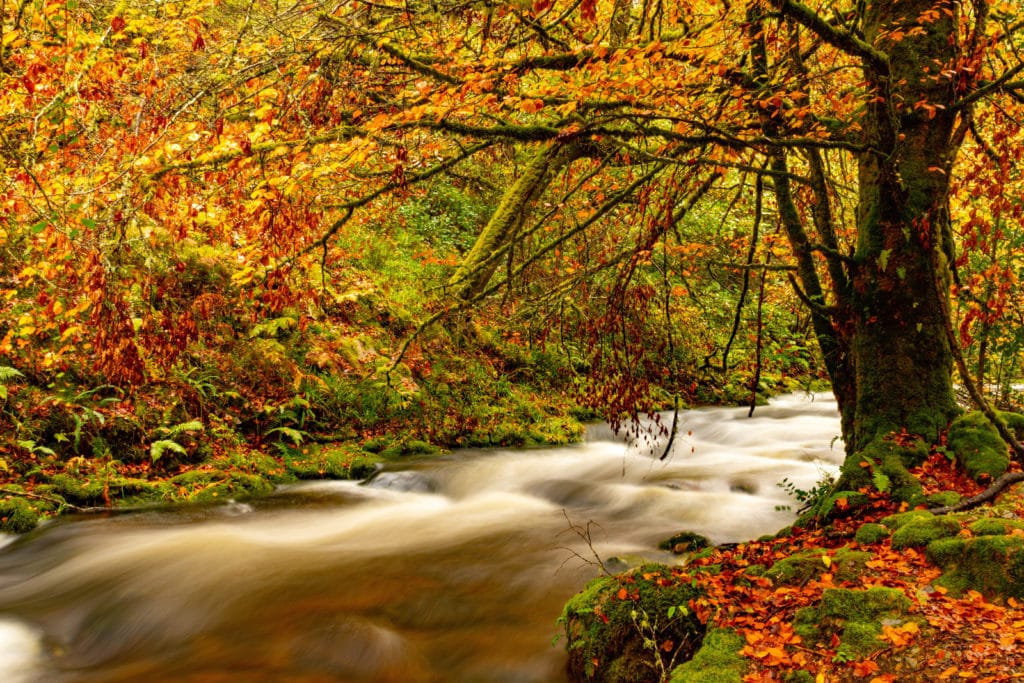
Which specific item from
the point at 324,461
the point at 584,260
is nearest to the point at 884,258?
the point at 584,260

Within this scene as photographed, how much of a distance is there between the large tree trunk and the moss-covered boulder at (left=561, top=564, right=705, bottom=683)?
2.01 metres

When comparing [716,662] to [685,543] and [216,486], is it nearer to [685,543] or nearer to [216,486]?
[685,543]

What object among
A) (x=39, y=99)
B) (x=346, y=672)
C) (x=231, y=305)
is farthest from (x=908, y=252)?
(x=231, y=305)

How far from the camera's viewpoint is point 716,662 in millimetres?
3354

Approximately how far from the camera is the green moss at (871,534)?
13.9 ft

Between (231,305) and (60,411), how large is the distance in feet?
9.71

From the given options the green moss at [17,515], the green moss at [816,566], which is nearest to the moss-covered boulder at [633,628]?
the green moss at [816,566]

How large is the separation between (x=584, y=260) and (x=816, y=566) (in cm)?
300

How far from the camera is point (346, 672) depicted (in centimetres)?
444

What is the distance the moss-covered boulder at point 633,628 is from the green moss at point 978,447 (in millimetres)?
2213

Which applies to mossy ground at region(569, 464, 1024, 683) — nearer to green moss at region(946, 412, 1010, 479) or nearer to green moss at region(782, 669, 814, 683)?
→ green moss at region(782, 669, 814, 683)

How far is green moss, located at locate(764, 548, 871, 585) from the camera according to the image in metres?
3.86

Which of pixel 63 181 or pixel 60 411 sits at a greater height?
pixel 63 181

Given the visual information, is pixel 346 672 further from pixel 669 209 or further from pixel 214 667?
pixel 669 209
